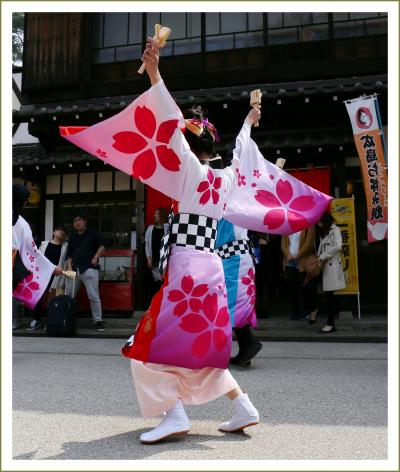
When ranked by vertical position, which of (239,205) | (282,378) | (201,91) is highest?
(201,91)

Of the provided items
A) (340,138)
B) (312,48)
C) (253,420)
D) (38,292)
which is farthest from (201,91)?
(253,420)

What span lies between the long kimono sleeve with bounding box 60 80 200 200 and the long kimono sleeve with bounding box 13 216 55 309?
2.44 meters

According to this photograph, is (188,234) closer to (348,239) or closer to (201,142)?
(201,142)

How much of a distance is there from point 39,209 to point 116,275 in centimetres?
239

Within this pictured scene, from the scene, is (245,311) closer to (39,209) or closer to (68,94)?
(39,209)

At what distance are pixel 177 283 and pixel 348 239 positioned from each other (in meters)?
5.47

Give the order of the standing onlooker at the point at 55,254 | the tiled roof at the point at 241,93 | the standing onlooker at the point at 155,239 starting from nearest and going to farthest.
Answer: the tiled roof at the point at 241,93 < the standing onlooker at the point at 155,239 < the standing onlooker at the point at 55,254

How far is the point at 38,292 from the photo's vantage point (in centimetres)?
535

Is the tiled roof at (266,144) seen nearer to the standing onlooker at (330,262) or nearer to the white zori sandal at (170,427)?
the standing onlooker at (330,262)

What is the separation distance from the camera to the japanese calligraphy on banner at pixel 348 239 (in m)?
7.52

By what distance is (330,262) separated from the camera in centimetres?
709

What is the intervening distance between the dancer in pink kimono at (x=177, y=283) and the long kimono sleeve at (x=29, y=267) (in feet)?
8.08

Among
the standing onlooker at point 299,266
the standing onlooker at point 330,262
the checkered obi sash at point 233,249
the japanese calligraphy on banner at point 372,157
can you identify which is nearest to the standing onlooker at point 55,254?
the standing onlooker at point 299,266

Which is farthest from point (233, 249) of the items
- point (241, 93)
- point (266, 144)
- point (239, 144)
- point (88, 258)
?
point (241, 93)
